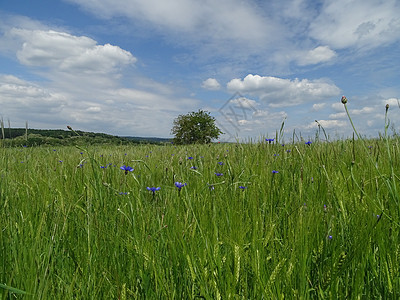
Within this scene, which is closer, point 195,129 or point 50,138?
point 50,138

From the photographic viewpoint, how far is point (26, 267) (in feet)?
3.82

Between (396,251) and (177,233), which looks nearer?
(396,251)

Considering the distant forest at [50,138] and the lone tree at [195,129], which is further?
the lone tree at [195,129]

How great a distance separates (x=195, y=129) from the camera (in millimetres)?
35000

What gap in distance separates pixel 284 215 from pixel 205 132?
3360 cm

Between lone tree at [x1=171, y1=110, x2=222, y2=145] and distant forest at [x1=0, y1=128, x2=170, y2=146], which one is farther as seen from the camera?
lone tree at [x1=171, y1=110, x2=222, y2=145]

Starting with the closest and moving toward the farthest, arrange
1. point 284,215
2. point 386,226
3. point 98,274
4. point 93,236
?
point 98,274
point 386,226
point 93,236
point 284,215

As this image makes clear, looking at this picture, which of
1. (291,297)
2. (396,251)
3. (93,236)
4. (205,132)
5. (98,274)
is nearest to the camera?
(291,297)

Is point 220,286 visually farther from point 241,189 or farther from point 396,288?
point 241,189

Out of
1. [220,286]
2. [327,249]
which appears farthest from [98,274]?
[327,249]

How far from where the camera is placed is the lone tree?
3503 centimetres

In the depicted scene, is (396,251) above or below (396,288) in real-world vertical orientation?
above

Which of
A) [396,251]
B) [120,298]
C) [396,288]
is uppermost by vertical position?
[396,251]

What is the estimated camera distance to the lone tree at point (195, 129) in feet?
115
